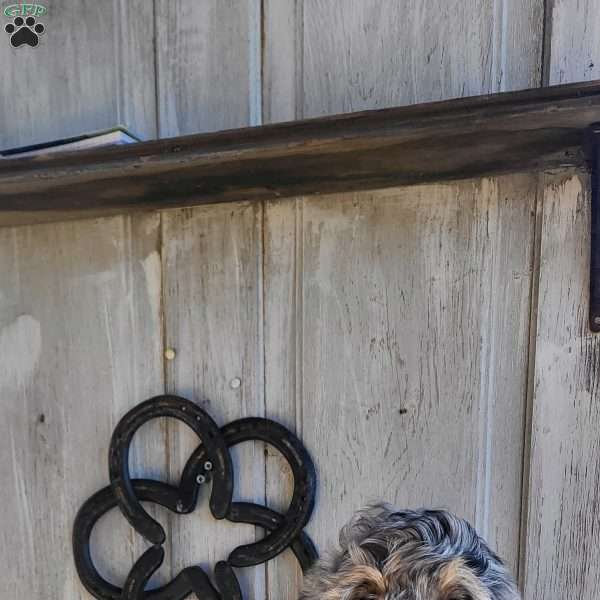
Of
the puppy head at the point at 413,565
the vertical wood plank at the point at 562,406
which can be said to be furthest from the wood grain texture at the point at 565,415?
the puppy head at the point at 413,565

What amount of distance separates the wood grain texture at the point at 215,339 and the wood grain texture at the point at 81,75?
0.49 ft

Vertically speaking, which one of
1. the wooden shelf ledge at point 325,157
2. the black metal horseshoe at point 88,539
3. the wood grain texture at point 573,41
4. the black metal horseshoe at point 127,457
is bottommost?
the black metal horseshoe at point 88,539

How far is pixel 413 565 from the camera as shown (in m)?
0.36

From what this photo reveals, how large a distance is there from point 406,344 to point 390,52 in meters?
0.31

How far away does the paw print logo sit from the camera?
2.24 feet

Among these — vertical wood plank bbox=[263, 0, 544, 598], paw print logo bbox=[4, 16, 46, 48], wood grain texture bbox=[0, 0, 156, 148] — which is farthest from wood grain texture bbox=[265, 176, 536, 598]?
paw print logo bbox=[4, 16, 46, 48]

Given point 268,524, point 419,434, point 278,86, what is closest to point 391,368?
point 419,434

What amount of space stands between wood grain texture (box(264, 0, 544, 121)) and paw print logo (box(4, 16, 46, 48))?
290 millimetres

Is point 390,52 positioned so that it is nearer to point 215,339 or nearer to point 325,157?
point 325,157

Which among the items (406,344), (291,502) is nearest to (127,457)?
(291,502)

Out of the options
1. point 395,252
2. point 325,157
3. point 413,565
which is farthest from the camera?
point 395,252

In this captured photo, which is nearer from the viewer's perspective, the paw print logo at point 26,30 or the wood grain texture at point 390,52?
the wood grain texture at point 390,52

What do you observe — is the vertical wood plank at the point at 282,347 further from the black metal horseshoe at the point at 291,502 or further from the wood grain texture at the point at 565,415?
the wood grain texture at the point at 565,415

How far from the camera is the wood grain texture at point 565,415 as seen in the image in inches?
22.3
